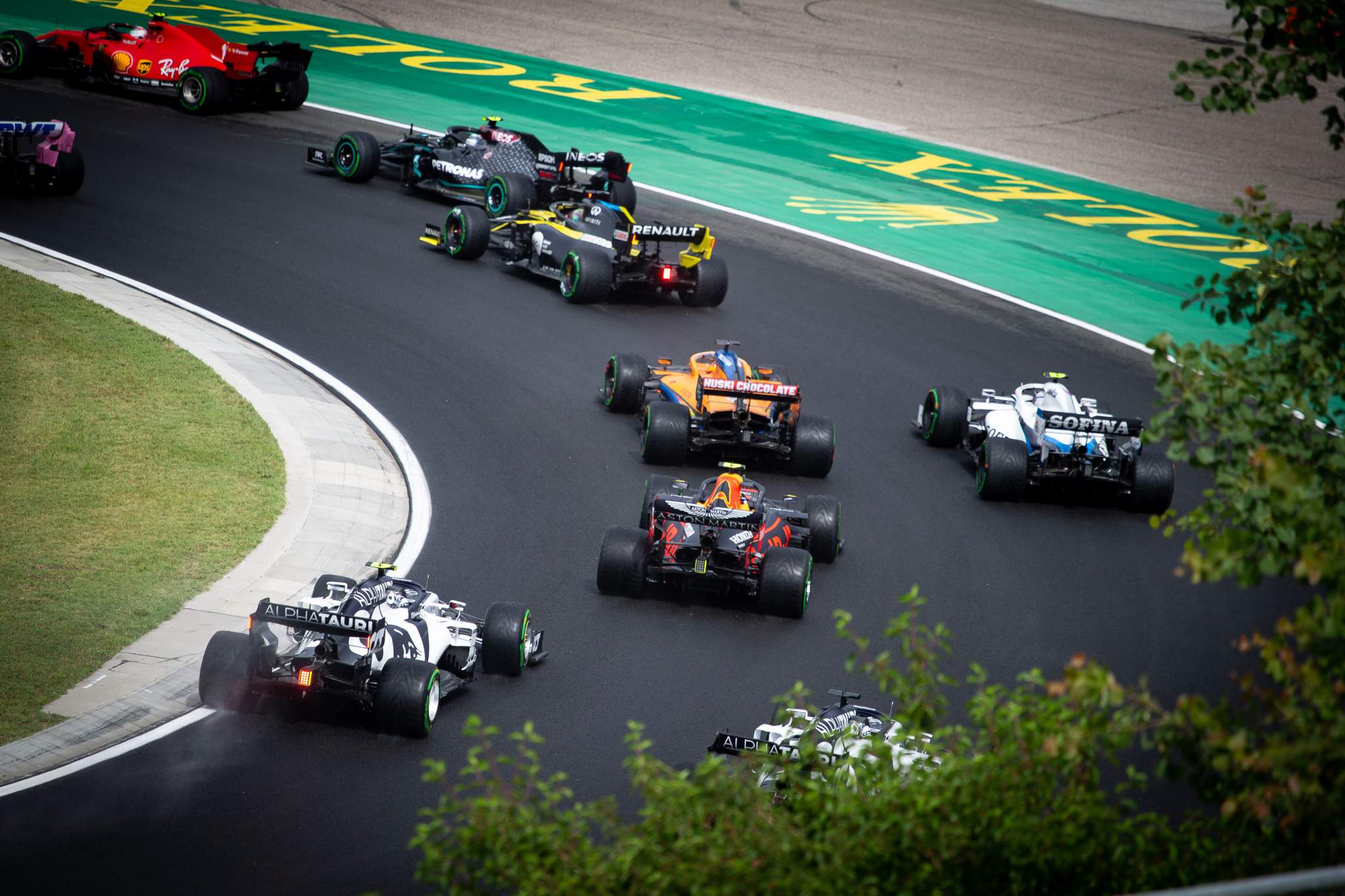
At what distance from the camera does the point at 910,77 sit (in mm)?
50062

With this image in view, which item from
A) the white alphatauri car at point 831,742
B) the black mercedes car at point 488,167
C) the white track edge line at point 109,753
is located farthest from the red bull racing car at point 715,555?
the black mercedes car at point 488,167

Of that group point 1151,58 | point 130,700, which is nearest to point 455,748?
point 130,700

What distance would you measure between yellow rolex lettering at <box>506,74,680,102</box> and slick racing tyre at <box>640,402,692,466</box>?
24.9 metres

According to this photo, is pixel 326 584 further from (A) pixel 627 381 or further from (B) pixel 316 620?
(A) pixel 627 381

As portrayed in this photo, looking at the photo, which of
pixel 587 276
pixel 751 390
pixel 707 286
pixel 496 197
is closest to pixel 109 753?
pixel 751 390

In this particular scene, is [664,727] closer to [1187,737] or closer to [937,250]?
[1187,737]

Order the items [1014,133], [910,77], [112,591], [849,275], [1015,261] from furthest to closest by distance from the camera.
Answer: [910,77], [1014,133], [1015,261], [849,275], [112,591]

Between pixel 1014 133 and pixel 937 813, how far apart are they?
40.6 m

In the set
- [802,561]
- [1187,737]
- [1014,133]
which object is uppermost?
[1014,133]

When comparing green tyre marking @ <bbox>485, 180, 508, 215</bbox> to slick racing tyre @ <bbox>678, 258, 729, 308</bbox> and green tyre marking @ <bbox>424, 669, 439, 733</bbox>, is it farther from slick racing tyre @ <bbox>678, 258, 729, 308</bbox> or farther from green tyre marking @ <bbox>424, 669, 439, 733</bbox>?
green tyre marking @ <bbox>424, 669, 439, 733</bbox>

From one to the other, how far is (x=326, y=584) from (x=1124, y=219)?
95.0 feet

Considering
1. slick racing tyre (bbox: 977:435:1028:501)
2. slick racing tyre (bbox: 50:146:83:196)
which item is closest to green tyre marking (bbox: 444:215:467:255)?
slick racing tyre (bbox: 50:146:83:196)

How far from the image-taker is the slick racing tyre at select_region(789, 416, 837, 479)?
65.2 feet

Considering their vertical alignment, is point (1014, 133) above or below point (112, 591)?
above
